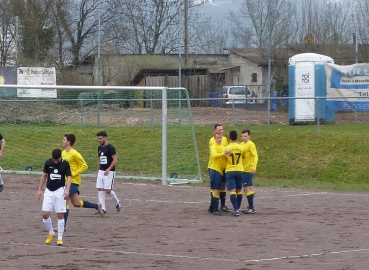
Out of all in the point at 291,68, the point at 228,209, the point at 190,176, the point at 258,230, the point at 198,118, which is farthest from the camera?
the point at 291,68

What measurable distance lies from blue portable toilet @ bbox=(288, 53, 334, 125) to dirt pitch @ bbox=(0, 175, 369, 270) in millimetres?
Answer: 10605

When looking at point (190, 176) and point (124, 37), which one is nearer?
point (190, 176)

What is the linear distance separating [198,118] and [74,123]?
5.44 m

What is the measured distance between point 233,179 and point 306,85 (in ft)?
55.3

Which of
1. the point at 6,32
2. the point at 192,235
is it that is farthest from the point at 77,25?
the point at 192,235

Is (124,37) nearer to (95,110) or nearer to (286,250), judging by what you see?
(95,110)

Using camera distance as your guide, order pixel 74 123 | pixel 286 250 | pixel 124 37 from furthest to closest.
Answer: pixel 124 37 < pixel 74 123 < pixel 286 250

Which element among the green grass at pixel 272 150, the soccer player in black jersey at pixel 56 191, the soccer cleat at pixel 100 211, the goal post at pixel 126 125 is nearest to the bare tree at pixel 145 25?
the goal post at pixel 126 125

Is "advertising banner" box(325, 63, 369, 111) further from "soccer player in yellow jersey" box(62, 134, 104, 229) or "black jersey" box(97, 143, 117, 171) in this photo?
"soccer player in yellow jersey" box(62, 134, 104, 229)

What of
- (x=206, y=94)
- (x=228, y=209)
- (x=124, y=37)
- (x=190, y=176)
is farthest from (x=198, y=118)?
(x=228, y=209)

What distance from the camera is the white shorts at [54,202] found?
11.3 meters

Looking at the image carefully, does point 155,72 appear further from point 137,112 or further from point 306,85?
point 306,85

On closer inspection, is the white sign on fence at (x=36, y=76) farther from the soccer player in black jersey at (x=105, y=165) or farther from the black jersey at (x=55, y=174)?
the black jersey at (x=55, y=174)

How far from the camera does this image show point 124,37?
37469mm
